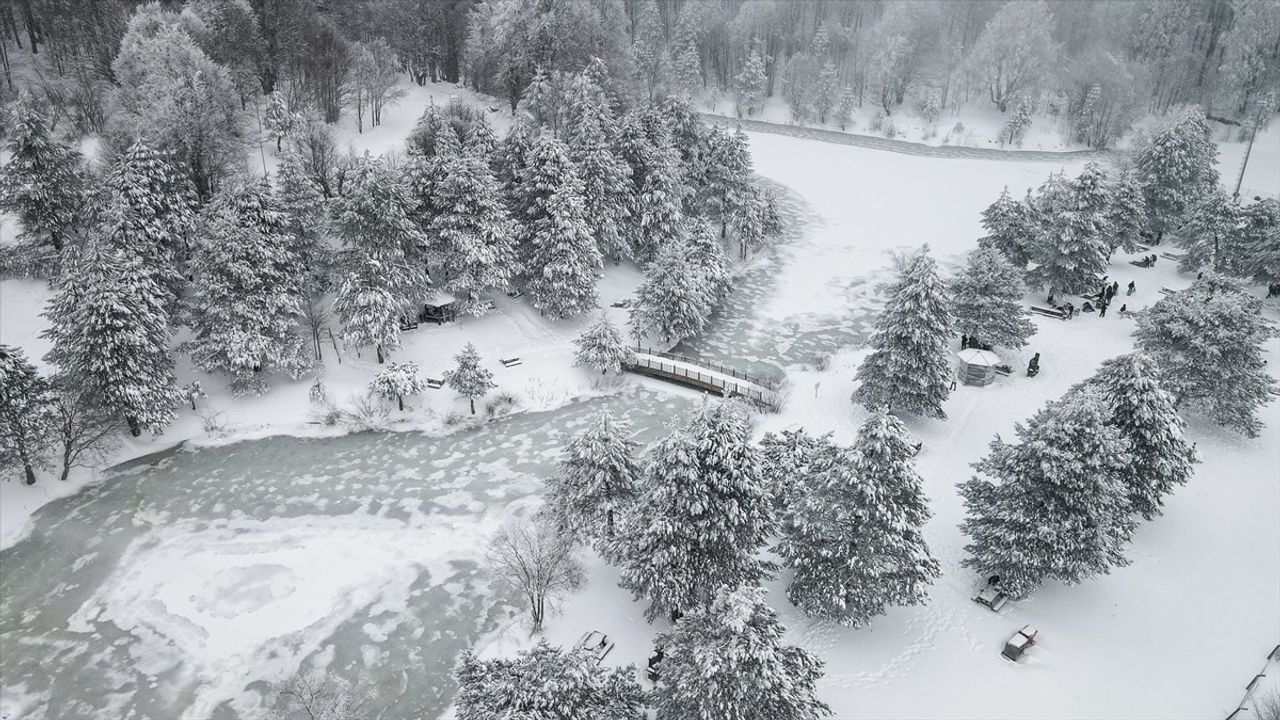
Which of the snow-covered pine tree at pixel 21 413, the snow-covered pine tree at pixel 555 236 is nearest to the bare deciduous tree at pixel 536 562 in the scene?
the snow-covered pine tree at pixel 555 236

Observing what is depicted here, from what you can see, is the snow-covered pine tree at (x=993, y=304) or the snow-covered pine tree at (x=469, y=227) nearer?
the snow-covered pine tree at (x=993, y=304)

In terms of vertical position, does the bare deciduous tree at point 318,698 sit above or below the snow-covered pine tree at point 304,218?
below

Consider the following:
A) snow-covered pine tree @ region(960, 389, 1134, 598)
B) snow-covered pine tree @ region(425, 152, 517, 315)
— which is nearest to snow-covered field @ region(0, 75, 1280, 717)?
Result: snow-covered pine tree @ region(960, 389, 1134, 598)

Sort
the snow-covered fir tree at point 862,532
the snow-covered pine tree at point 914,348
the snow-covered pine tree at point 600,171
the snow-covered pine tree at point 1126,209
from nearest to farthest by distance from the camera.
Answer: the snow-covered fir tree at point 862,532, the snow-covered pine tree at point 914,348, the snow-covered pine tree at point 600,171, the snow-covered pine tree at point 1126,209

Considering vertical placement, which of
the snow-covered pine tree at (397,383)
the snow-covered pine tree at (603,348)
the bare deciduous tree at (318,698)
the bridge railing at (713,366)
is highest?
the snow-covered pine tree at (603,348)

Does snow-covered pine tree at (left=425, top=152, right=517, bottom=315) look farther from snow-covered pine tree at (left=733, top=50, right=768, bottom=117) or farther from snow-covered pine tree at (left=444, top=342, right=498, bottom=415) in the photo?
snow-covered pine tree at (left=733, top=50, right=768, bottom=117)

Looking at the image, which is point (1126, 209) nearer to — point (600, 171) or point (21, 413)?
point (600, 171)

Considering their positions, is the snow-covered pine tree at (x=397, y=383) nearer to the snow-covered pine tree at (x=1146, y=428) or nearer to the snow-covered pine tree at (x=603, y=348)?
the snow-covered pine tree at (x=603, y=348)
